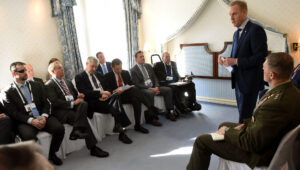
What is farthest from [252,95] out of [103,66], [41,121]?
[103,66]

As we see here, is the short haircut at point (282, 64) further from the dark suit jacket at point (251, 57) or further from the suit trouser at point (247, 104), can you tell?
the suit trouser at point (247, 104)

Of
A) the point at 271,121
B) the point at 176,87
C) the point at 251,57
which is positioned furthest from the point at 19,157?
the point at 176,87

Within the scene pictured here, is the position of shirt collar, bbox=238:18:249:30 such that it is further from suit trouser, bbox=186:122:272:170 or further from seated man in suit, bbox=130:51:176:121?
seated man in suit, bbox=130:51:176:121

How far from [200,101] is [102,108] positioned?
8.33 feet

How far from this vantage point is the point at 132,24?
5527mm

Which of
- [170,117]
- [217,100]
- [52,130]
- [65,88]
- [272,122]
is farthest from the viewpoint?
[217,100]

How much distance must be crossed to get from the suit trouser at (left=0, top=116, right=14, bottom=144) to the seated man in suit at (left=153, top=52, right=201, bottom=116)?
2696 mm

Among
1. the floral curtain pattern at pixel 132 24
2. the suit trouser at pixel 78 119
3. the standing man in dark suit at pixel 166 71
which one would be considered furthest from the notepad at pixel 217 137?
the floral curtain pattern at pixel 132 24

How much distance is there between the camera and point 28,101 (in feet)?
9.03

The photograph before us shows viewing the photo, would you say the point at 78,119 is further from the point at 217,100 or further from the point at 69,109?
the point at 217,100

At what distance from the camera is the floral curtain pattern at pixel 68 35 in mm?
4363

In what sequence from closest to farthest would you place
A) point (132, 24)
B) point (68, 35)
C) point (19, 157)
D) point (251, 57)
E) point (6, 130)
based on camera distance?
point (19, 157) → point (251, 57) → point (6, 130) → point (68, 35) → point (132, 24)

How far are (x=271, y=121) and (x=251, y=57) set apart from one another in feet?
3.36

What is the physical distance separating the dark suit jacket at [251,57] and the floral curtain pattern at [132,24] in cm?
358
